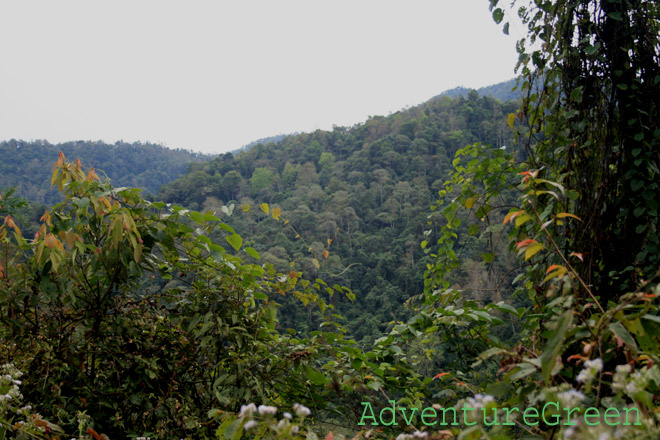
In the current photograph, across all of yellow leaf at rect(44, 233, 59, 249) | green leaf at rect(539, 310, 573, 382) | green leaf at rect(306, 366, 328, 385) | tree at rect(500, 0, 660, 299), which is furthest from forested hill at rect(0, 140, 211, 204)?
green leaf at rect(539, 310, 573, 382)

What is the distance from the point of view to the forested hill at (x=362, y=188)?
26.0m

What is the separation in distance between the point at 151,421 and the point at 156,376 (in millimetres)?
134

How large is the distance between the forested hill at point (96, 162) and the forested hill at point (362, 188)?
941 cm

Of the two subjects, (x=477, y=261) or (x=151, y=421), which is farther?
(x=477, y=261)

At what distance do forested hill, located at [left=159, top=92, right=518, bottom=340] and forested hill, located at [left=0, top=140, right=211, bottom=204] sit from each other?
30.9ft

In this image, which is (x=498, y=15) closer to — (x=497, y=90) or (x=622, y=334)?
(x=622, y=334)

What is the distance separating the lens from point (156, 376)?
128 centimetres

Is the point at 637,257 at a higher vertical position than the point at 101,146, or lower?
lower

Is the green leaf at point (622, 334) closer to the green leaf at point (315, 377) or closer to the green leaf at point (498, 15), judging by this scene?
the green leaf at point (315, 377)

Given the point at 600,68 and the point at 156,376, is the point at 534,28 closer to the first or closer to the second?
the point at 600,68

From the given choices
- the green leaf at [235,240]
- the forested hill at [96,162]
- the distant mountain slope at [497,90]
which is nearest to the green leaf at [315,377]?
the green leaf at [235,240]

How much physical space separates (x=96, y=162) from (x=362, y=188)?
30.9 m

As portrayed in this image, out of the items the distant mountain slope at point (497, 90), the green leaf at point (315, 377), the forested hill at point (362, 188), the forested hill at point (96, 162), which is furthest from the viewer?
the distant mountain slope at point (497, 90)

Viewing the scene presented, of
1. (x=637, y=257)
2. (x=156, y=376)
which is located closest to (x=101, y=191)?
(x=156, y=376)
